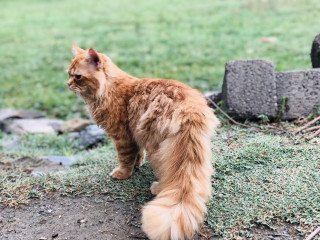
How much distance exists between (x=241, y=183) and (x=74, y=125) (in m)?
3.34

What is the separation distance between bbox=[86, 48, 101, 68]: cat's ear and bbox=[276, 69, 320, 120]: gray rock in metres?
2.20

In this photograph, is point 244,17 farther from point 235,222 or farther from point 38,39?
point 235,222

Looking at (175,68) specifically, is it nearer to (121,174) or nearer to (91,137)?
(91,137)

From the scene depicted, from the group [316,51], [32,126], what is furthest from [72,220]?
[316,51]

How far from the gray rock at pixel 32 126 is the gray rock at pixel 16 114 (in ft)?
0.50

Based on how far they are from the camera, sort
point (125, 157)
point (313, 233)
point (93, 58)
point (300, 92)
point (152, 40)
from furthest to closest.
A: point (152, 40), point (300, 92), point (125, 157), point (93, 58), point (313, 233)

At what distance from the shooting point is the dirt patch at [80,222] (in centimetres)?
288

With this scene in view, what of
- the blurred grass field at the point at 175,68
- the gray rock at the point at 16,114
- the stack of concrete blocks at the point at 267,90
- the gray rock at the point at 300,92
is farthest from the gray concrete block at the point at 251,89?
the gray rock at the point at 16,114

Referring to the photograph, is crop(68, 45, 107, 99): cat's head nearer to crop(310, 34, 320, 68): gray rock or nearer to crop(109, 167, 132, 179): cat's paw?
crop(109, 167, 132, 179): cat's paw

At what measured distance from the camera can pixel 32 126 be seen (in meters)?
6.02

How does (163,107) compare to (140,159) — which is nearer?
(163,107)

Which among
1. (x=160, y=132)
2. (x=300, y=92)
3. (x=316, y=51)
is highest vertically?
(x=316, y=51)

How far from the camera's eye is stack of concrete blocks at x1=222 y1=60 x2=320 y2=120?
4410 millimetres

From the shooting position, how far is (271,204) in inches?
118
